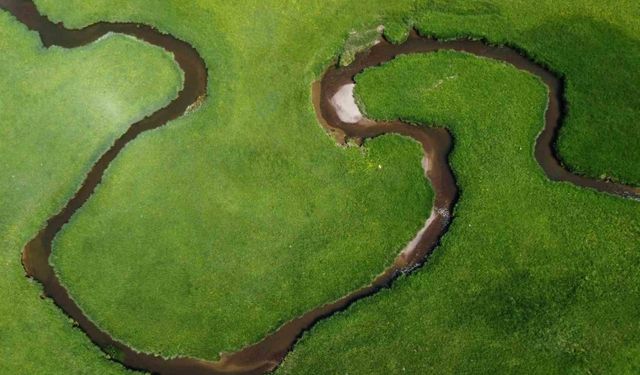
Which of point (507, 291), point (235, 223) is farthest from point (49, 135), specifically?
point (507, 291)

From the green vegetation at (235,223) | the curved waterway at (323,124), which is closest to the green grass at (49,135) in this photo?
the curved waterway at (323,124)

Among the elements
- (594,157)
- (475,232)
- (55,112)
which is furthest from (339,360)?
(55,112)

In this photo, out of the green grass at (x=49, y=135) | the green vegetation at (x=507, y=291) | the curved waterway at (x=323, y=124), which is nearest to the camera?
the green vegetation at (x=507, y=291)

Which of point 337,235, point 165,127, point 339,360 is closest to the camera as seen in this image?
point 339,360

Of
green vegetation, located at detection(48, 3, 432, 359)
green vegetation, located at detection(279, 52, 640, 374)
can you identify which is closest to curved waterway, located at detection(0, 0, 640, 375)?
green vegetation, located at detection(48, 3, 432, 359)

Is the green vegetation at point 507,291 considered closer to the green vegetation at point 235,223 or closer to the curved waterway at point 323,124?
the curved waterway at point 323,124

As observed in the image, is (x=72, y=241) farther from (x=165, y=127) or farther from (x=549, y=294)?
(x=549, y=294)

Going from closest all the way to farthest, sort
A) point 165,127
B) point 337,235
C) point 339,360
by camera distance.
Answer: point 339,360 < point 337,235 < point 165,127
